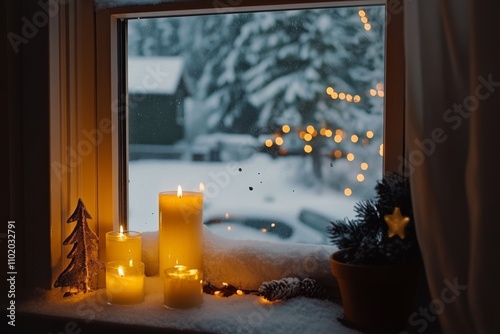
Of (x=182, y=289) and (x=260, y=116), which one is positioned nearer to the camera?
(x=182, y=289)

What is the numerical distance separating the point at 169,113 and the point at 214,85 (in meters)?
0.14

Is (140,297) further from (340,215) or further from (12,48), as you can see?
(12,48)

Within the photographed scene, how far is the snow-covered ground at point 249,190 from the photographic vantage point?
1.30 m

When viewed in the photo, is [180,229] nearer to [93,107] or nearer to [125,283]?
[125,283]

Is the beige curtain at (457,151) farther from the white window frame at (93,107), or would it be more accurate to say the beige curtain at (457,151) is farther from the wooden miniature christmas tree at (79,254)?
the wooden miniature christmas tree at (79,254)

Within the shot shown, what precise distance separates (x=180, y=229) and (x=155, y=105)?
1.14 feet

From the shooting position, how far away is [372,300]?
104 centimetres

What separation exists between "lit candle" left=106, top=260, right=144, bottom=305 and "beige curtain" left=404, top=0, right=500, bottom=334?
2.12ft

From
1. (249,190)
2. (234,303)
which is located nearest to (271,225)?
(249,190)

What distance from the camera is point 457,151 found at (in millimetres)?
957

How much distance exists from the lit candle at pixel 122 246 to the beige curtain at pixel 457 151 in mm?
679

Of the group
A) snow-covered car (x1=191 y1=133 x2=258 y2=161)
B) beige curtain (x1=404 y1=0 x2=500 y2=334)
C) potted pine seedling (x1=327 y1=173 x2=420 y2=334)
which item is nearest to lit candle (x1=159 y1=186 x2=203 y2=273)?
snow-covered car (x1=191 y1=133 x2=258 y2=161)

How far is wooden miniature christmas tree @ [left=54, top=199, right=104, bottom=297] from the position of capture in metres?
1.28

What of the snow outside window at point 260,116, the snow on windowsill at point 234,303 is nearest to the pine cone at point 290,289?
the snow on windowsill at point 234,303
